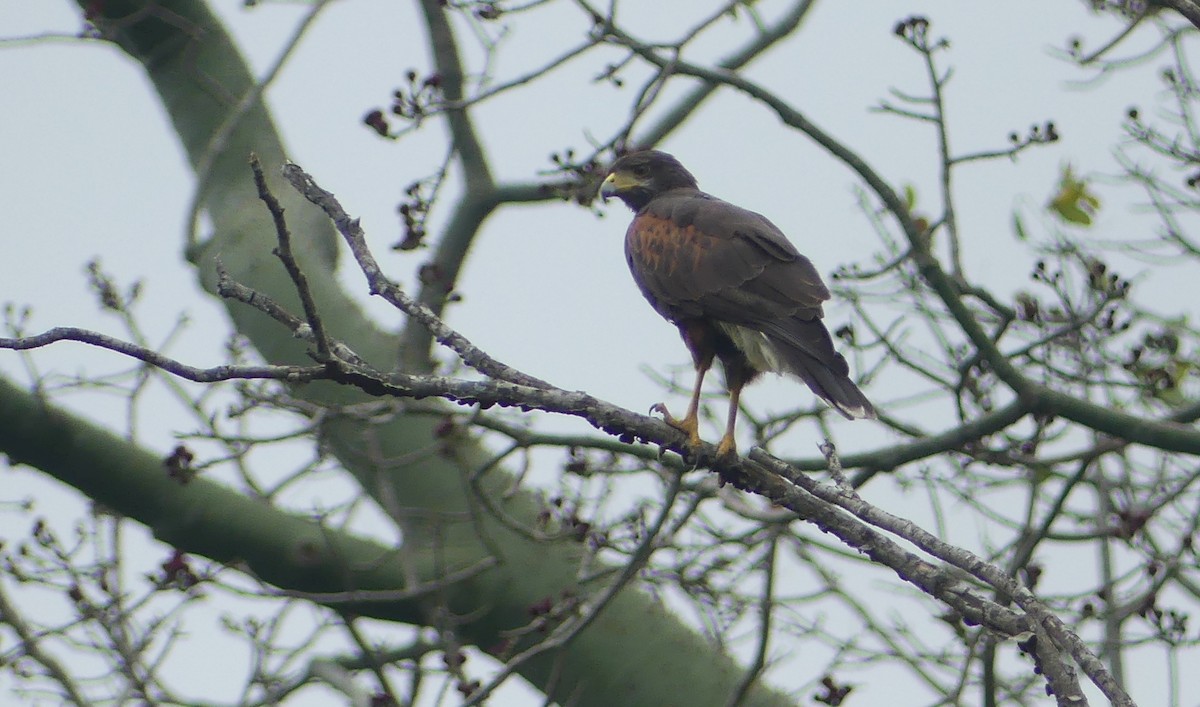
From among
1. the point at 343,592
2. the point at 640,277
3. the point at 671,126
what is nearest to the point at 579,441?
the point at 640,277

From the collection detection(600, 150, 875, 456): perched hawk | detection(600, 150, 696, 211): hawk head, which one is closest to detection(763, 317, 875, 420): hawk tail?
detection(600, 150, 875, 456): perched hawk

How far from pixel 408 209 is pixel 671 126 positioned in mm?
2240

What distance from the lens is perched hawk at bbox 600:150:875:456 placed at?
14.5 ft

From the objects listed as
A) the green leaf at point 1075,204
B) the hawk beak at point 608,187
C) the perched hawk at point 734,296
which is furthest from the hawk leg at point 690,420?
the green leaf at point 1075,204

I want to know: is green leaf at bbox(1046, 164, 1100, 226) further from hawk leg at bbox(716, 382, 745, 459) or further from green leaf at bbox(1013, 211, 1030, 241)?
hawk leg at bbox(716, 382, 745, 459)

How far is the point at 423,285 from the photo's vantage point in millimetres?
6086

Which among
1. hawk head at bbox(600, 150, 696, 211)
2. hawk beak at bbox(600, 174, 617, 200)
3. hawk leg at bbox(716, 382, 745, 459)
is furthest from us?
hawk head at bbox(600, 150, 696, 211)

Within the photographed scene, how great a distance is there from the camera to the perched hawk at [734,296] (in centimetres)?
441

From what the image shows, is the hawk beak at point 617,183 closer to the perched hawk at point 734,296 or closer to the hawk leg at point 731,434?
the perched hawk at point 734,296

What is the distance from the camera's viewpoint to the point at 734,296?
15.6 ft

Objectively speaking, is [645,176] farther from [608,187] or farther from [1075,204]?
[1075,204]

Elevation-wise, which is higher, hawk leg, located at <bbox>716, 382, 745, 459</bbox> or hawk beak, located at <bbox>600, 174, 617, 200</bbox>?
hawk beak, located at <bbox>600, 174, 617, 200</bbox>

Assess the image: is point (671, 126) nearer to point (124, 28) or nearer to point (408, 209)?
point (408, 209)

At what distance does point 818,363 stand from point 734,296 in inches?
19.2
